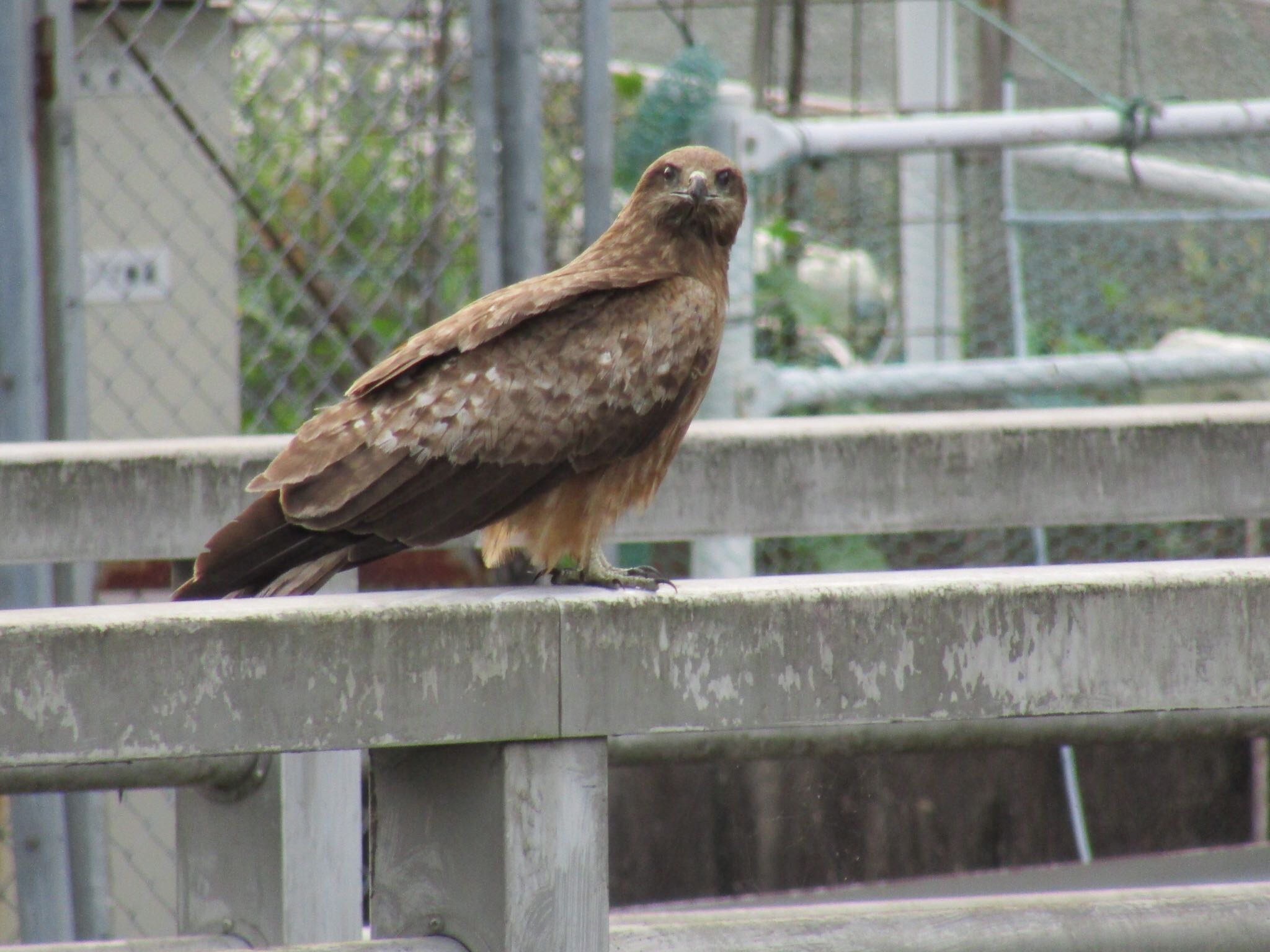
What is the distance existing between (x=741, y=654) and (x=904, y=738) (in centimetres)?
91

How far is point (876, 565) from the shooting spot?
520 cm

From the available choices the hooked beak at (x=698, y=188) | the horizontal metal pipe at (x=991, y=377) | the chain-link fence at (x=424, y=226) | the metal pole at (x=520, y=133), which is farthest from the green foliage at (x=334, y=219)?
the hooked beak at (x=698, y=188)

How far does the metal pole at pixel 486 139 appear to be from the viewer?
3.70 metres

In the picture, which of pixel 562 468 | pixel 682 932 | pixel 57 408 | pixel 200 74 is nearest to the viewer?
pixel 682 932

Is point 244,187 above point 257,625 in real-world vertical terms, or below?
above

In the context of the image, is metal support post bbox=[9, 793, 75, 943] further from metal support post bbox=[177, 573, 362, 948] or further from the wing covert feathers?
the wing covert feathers

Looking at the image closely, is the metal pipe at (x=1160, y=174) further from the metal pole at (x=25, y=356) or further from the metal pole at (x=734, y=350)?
the metal pole at (x=25, y=356)

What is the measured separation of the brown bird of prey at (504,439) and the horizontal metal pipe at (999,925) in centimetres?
58

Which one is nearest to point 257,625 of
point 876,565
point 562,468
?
point 562,468

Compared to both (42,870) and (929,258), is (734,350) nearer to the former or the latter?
(929,258)

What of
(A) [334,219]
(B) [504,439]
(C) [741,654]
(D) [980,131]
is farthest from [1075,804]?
(C) [741,654]

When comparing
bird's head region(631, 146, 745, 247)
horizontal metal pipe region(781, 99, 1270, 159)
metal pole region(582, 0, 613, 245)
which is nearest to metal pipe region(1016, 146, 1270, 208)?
horizontal metal pipe region(781, 99, 1270, 159)

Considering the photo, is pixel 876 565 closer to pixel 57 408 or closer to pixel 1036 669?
pixel 57 408

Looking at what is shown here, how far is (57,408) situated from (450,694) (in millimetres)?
2215
